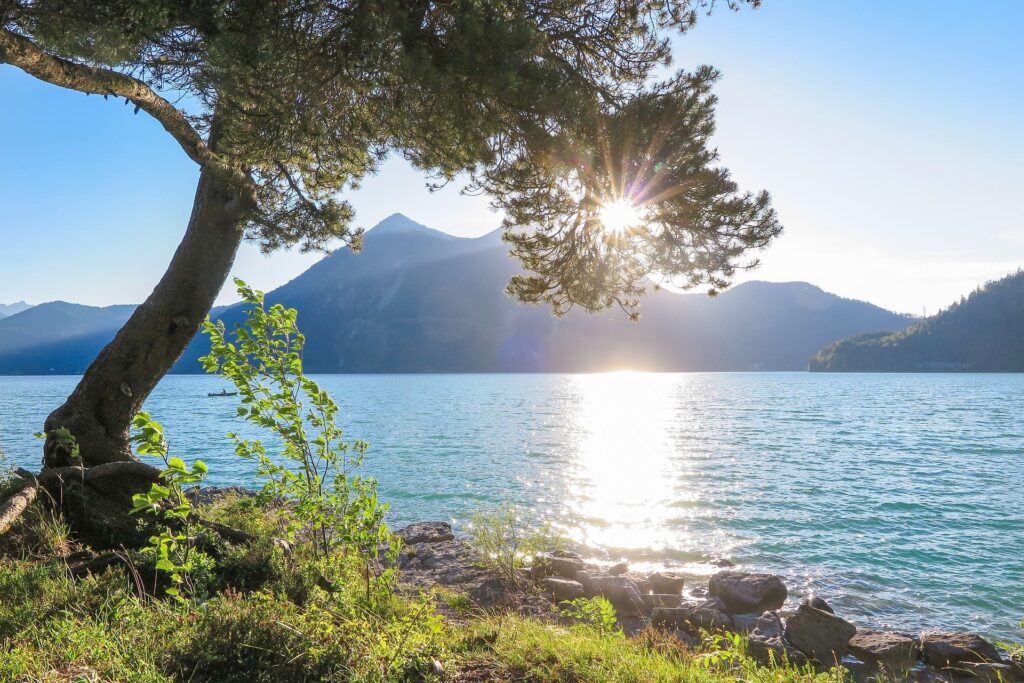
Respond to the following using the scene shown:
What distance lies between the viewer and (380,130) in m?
7.75

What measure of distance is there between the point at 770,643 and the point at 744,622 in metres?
1.02

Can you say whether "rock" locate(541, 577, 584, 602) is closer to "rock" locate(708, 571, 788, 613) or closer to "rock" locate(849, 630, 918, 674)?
"rock" locate(708, 571, 788, 613)

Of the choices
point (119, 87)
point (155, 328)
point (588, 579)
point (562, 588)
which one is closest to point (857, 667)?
point (588, 579)

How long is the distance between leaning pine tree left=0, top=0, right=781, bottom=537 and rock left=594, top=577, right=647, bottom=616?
6514 mm

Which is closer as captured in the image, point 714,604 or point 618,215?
point 618,215

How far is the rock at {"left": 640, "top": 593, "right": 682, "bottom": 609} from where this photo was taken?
12.4 m

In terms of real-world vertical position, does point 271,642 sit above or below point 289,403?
→ below

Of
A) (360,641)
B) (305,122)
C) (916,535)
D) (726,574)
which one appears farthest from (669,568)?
(305,122)

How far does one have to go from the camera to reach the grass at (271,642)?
158 inches

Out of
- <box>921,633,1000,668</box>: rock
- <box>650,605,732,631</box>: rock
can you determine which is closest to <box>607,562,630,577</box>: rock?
<box>650,605,732,631</box>: rock

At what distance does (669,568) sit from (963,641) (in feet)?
22.7

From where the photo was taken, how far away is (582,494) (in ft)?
84.4

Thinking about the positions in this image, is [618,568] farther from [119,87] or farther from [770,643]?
[119,87]

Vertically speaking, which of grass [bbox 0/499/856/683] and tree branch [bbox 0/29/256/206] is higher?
tree branch [bbox 0/29/256/206]
